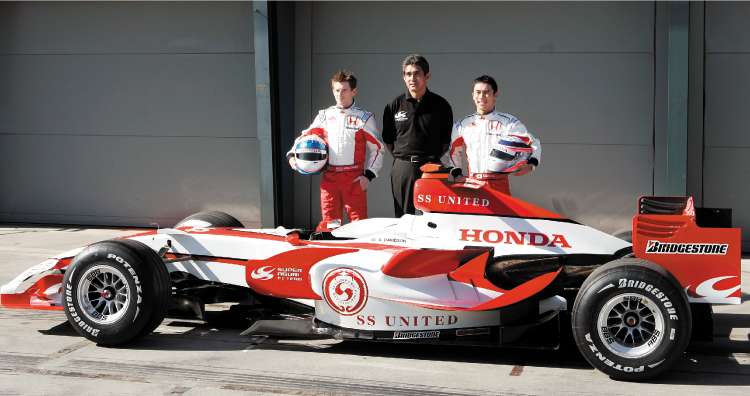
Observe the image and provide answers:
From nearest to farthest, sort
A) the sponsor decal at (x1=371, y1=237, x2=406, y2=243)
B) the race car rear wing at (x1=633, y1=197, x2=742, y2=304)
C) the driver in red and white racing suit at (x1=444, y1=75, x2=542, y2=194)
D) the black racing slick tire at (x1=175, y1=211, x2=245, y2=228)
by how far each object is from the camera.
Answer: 1. the race car rear wing at (x1=633, y1=197, x2=742, y2=304)
2. the sponsor decal at (x1=371, y1=237, x2=406, y2=243)
3. the driver in red and white racing suit at (x1=444, y1=75, x2=542, y2=194)
4. the black racing slick tire at (x1=175, y1=211, x2=245, y2=228)

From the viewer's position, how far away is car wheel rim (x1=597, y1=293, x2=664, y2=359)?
5621 millimetres

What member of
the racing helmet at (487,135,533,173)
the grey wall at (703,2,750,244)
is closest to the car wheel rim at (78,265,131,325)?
the racing helmet at (487,135,533,173)

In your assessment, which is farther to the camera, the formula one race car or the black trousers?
the black trousers

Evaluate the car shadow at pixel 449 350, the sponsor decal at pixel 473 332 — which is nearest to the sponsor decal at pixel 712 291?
the car shadow at pixel 449 350

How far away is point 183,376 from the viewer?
571 centimetres

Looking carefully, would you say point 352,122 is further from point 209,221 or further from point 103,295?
point 103,295

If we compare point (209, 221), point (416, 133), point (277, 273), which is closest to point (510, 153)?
point (416, 133)

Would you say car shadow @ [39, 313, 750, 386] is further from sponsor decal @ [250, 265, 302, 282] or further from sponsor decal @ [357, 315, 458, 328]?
sponsor decal @ [250, 265, 302, 282]

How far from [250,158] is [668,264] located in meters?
7.26

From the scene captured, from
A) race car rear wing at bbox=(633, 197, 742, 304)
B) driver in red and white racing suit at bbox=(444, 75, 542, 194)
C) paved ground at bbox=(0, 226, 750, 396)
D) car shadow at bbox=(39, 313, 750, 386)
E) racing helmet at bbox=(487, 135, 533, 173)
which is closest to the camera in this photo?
Answer: paved ground at bbox=(0, 226, 750, 396)

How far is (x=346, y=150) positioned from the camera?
8.02 m

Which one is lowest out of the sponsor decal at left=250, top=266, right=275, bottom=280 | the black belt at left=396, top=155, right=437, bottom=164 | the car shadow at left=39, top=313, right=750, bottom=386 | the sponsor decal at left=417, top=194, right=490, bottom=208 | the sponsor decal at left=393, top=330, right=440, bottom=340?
the car shadow at left=39, top=313, right=750, bottom=386

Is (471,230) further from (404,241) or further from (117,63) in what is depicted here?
(117,63)

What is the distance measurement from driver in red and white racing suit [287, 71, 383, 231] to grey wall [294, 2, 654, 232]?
3747mm
